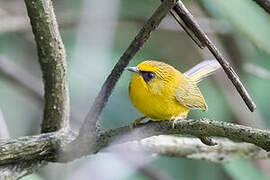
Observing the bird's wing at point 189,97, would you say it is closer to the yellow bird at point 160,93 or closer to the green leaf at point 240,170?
the yellow bird at point 160,93

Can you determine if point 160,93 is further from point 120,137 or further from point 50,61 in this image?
point 50,61

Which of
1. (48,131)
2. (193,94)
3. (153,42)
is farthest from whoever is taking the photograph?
(153,42)

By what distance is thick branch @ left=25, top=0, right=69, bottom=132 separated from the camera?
1.61 meters

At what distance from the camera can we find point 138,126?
1919 millimetres

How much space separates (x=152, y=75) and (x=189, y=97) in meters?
0.27

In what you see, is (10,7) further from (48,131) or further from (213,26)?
(48,131)

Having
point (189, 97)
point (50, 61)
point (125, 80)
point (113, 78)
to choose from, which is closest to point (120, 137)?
point (113, 78)

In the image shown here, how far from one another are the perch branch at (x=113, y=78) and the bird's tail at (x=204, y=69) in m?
1.20

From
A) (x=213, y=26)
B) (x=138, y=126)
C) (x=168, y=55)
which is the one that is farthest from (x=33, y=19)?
(x=168, y=55)

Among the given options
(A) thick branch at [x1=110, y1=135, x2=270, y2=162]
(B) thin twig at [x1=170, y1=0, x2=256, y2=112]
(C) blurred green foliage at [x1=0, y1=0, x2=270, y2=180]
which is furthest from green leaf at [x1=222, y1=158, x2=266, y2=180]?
(B) thin twig at [x1=170, y1=0, x2=256, y2=112]

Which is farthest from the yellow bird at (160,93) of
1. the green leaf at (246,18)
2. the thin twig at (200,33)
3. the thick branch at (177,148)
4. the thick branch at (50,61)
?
the thin twig at (200,33)

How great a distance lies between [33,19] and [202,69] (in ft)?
4.70

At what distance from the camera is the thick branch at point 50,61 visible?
1609 millimetres

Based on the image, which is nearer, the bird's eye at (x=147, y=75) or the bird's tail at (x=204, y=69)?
the bird's eye at (x=147, y=75)
